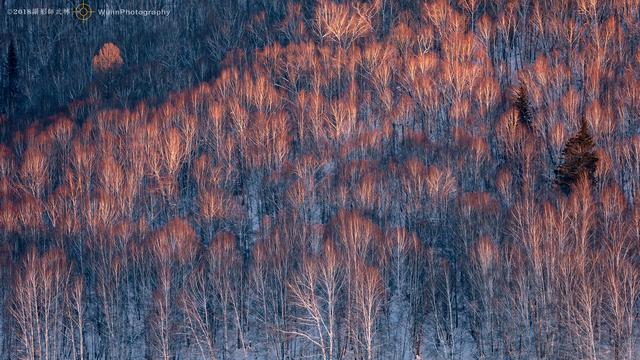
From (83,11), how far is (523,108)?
68928 mm

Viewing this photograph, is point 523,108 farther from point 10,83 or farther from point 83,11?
point 83,11

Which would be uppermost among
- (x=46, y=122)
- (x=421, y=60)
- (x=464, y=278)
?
Answer: (x=421, y=60)

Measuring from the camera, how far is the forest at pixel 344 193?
34.9 metres

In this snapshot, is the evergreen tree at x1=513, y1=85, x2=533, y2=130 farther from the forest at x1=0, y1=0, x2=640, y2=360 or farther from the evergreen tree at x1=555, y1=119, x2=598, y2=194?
the evergreen tree at x1=555, y1=119, x2=598, y2=194

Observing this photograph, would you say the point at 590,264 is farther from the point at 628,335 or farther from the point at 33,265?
the point at 33,265

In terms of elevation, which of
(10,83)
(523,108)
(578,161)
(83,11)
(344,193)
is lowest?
(344,193)

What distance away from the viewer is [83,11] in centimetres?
9694

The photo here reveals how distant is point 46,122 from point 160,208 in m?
22.1

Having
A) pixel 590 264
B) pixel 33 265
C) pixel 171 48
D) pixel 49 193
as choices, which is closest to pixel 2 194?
pixel 49 193

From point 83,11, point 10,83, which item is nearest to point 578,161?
point 10,83

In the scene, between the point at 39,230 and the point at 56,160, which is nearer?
the point at 39,230

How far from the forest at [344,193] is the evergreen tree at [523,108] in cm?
31

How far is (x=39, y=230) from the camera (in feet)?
149

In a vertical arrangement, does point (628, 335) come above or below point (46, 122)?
below
